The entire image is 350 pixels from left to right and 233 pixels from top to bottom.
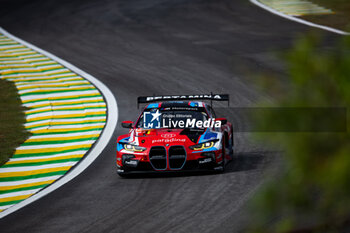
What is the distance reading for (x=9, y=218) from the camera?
9836 millimetres

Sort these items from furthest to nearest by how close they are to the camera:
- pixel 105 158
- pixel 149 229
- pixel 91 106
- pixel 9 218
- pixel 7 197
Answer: pixel 91 106
pixel 105 158
pixel 7 197
pixel 9 218
pixel 149 229

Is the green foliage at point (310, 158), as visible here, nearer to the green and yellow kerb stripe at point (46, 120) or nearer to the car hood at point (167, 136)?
the green and yellow kerb stripe at point (46, 120)

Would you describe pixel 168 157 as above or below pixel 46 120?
below

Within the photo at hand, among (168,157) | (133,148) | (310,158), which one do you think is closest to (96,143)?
(133,148)

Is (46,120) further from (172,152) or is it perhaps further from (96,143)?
(172,152)

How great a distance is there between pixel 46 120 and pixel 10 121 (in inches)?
42.2

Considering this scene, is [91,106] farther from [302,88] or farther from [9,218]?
[302,88]

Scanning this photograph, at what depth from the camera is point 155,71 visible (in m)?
23.1

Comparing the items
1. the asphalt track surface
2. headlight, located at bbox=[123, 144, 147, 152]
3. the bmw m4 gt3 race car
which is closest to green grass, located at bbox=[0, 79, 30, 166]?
the asphalt track surface

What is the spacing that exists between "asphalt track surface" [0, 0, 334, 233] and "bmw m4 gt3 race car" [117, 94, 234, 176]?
27cm

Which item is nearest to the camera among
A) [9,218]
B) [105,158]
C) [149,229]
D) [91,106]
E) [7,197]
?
[149,229]

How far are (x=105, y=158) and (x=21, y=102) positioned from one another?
23.7ft

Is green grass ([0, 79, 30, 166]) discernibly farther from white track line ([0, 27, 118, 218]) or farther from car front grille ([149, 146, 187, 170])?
car front grille ([149, 146, 187, 170])

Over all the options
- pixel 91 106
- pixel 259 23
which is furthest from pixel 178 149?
pixel 259 23
